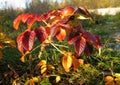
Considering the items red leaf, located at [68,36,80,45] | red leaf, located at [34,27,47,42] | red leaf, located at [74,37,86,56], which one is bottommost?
red leaf, located at [74,37,86,56]

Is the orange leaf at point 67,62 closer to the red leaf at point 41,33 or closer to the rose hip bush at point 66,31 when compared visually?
the rose hip bush at point 66,31

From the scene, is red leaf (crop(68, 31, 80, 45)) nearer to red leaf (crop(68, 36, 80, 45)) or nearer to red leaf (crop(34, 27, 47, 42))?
red leaf (crop(68, 36, 80, 45))

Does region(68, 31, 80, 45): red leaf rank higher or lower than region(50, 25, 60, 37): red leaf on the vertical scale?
lower

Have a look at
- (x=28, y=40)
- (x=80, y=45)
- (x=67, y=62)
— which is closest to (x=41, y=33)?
(x=28, y=40)

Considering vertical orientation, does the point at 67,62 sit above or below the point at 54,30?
below

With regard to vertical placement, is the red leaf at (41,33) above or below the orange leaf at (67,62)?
above

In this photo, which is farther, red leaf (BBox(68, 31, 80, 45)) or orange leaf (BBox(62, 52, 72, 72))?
orange leaf (BBox(62, 52, 72, 72))

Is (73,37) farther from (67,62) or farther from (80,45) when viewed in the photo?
(67,62)

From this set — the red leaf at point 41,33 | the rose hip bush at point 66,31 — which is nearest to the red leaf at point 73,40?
the rose hip bush at point 66,31

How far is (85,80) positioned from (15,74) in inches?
23.6

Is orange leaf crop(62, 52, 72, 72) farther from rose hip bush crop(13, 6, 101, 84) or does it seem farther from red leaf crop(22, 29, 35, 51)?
red leaf crop(22, 29, 35, 51)

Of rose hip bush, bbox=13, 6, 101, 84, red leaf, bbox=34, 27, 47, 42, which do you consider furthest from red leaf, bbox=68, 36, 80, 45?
red leaf, bbox=34, 27, 47, 42

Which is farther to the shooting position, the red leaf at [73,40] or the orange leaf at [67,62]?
the orange leaf at [67,62]

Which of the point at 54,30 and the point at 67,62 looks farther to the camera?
the point at 67,62
